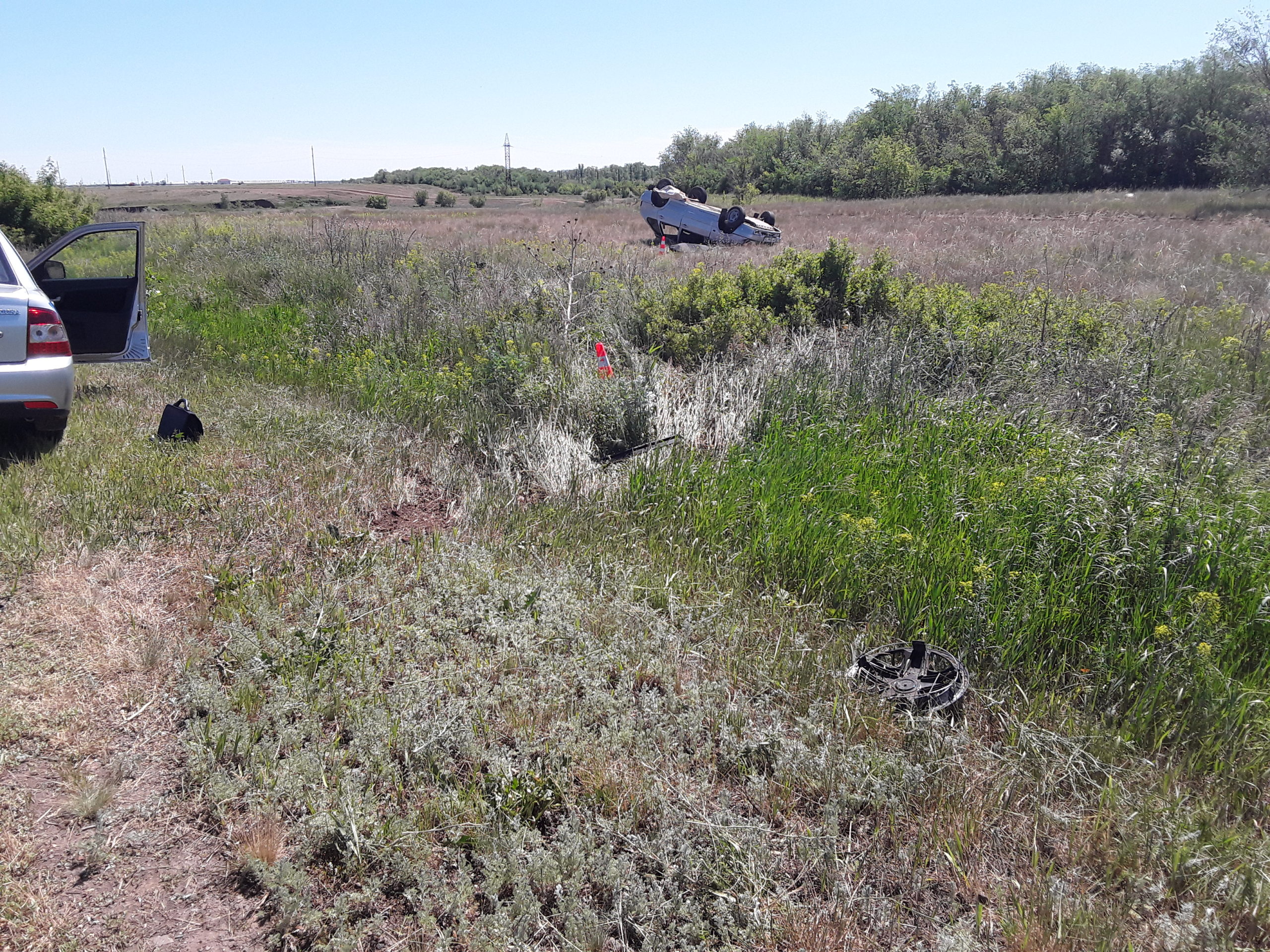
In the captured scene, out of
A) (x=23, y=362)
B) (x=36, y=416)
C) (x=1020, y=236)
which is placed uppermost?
(x=1020, y=236)

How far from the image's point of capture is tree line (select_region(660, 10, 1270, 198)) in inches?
1734

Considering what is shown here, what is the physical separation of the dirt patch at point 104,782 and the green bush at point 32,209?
1098 inches

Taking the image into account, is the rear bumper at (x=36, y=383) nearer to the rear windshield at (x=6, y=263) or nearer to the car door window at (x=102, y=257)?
the rear windshield at (x=6, y=263)

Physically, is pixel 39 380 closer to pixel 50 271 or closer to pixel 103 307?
pixel 50 271

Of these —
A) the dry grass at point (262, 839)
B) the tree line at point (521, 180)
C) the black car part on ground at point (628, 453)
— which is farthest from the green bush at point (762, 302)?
the tree line at point (521, 180)

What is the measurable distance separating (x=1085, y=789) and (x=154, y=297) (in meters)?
14.2

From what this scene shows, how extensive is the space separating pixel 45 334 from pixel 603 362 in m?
4.48

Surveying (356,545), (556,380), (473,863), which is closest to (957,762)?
(473,863)

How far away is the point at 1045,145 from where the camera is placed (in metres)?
50.8

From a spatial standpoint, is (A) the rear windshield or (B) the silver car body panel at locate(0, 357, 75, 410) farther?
(A) the rear windshield

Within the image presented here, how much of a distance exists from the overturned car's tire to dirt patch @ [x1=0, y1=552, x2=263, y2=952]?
17.2 m

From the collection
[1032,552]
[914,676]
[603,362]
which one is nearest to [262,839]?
[914,676]

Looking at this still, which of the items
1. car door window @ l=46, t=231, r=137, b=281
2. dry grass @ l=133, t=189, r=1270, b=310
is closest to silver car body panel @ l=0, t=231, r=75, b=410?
car door window @ l=46, t=231, r=137, b=281

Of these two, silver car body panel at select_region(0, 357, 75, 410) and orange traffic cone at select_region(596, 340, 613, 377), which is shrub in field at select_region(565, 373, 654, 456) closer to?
orange traffic cone at select_region(596, 340, 613, 377)
